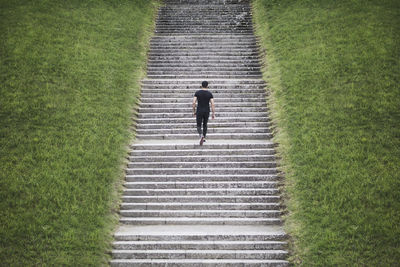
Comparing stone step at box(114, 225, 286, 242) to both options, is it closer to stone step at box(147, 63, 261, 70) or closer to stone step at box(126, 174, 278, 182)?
stone step at box(126, 174, 278, 182)

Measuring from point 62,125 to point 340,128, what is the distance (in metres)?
8.44

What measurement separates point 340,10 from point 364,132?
9.62 m

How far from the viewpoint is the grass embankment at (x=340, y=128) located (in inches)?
237

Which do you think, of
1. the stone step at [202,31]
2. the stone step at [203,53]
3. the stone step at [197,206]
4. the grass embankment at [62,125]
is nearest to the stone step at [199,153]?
the grass embankment at [62,125]

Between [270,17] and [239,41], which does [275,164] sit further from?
[270,17]

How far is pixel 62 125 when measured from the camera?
8984mm

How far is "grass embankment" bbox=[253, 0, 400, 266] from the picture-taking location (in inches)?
237

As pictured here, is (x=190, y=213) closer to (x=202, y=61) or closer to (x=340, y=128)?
(x=340, y=128)

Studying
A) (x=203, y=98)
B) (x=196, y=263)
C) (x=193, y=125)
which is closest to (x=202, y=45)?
(x=193, y=125)

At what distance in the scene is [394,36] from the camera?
39.7 feet

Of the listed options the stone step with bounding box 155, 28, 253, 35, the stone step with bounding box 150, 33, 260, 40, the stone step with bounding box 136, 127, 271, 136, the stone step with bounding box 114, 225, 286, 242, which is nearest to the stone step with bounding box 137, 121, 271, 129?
the stone step with bounding box 136, 127, 271, 136

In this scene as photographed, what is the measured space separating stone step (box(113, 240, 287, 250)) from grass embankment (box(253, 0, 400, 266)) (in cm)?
56

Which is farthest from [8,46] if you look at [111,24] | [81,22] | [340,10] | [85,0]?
[340,10]

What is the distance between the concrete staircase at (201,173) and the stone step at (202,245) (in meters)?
0.02
